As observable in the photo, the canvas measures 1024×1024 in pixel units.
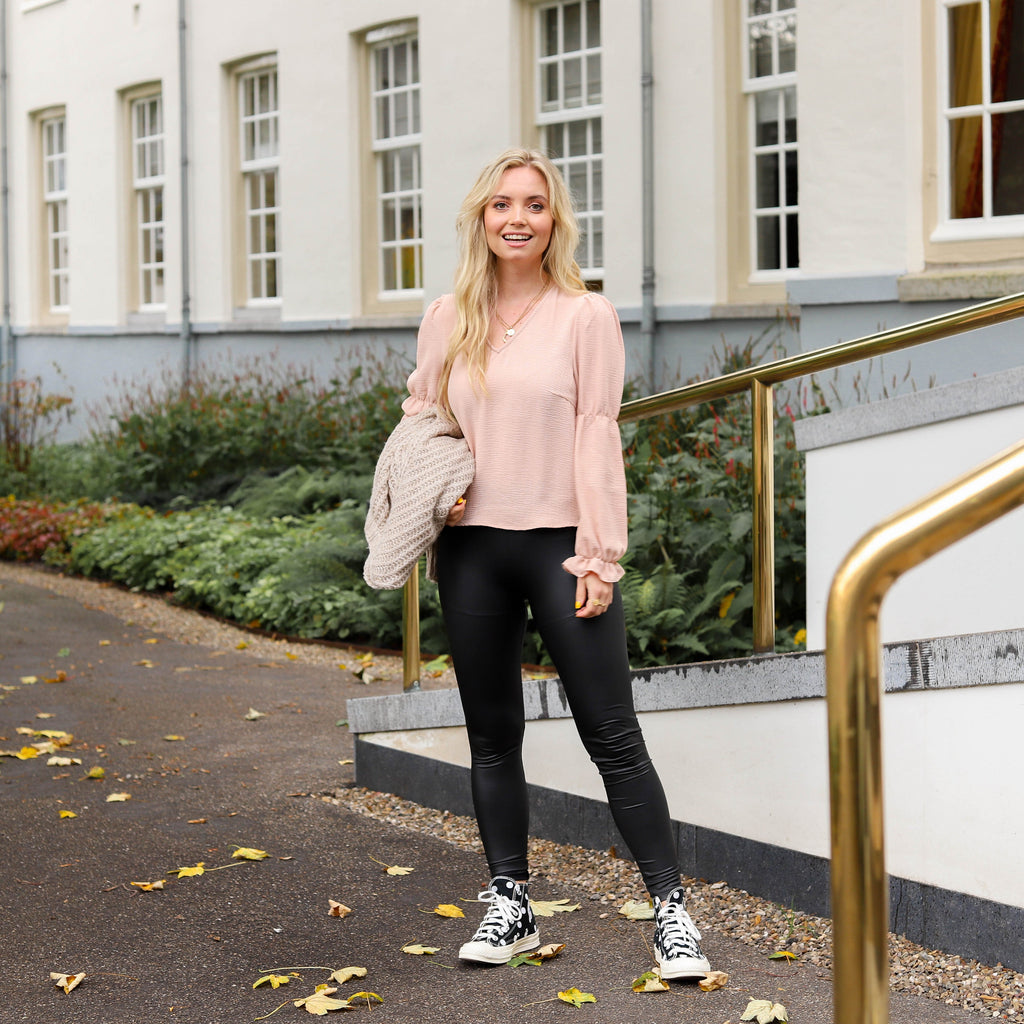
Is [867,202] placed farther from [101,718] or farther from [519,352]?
[519,352]

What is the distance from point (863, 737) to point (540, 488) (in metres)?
1.92

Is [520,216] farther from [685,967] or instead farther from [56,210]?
[56,210]

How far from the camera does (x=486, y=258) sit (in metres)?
3.66

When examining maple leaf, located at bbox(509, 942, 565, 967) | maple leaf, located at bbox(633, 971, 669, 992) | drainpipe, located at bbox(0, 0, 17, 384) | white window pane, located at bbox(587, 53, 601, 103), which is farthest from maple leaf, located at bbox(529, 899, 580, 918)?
drainpipe, located at bbox(0, 0, 17, 384)

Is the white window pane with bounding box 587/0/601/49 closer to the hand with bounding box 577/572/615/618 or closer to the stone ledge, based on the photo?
the stone ledge

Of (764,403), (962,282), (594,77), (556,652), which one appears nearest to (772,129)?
(594,77)

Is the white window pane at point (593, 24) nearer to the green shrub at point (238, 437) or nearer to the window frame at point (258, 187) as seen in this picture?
the green shrub at point (238, 437)

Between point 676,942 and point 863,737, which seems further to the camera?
point 676,942

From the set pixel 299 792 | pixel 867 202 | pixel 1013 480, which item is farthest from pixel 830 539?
pixel 867 202

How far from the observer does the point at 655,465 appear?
21.5 feet

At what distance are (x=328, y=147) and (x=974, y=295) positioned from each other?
27.3ft

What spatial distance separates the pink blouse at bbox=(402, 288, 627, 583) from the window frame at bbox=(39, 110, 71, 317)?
17.3 m

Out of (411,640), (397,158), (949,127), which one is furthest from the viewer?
(397,158)

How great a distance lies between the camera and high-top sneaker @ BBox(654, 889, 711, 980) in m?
3.59
